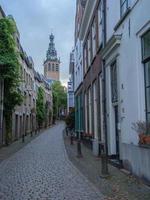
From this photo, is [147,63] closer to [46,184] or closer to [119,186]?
[119,186]

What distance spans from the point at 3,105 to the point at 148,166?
19072 millimetres

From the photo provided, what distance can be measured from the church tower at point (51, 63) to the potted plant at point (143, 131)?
130 meters

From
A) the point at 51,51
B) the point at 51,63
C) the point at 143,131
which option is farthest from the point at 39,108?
the point at 51,51

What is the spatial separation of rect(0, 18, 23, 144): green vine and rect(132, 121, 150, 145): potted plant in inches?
580

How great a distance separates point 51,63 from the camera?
142 meters

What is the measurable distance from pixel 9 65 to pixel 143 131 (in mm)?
15330

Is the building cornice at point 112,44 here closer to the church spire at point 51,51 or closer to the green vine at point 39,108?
the green vine at point 39,108

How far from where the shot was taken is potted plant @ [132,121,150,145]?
9.73 m

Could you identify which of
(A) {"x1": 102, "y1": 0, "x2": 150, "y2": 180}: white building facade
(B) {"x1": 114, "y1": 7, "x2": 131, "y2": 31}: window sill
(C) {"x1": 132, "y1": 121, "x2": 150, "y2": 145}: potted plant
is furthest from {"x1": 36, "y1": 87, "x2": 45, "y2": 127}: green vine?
(C) {"x1": 132, "y1": 121, "x2": 150, "y2": 145}: potted plant

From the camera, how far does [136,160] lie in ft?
34.4

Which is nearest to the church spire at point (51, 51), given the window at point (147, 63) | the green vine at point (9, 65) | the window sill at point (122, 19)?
the green vine at point (9, 65)

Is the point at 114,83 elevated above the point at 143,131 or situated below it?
above

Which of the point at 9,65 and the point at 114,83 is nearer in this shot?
the point at 114,83

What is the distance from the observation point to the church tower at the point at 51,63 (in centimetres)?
14050
